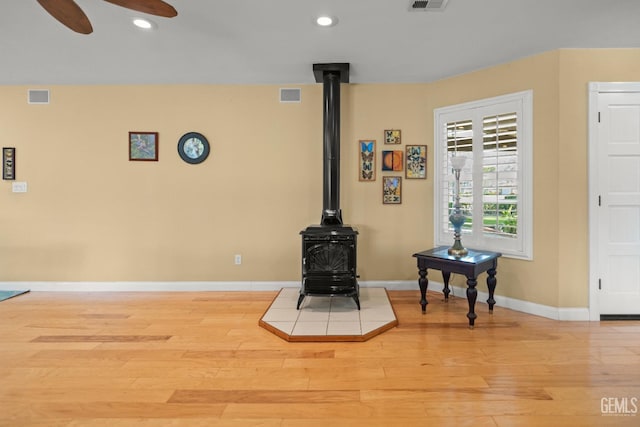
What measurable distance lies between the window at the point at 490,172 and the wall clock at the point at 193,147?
275cm

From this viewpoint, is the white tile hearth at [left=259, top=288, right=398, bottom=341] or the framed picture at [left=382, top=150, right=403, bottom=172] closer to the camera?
the white tile hearth at [left=259, top=288, right=398, bottom=341]

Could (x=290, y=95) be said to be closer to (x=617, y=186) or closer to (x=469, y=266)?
(x=469, y=266)

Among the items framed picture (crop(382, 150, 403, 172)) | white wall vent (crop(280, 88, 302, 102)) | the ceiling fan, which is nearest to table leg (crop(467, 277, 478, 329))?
framed picture (crop(382, 150, 403, 172))

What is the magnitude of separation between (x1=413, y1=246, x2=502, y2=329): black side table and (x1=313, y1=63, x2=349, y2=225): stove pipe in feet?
3.22

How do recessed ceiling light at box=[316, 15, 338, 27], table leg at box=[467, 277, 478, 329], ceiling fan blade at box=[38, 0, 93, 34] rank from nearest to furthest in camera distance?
ceiling fan blade at box=[38, 0, 93, 34], recessed ceiling light at box=[316, 15, 338, 27], table leg at box=[467, 277, 478, 329]

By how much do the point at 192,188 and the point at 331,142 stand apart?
5.92ft

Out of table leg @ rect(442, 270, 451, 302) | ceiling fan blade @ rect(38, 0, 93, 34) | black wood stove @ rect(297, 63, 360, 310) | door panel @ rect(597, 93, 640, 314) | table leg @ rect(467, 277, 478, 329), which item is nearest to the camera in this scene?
ceiling fan blade @ rect(38, 0, 93, 34)

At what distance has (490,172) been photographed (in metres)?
3.59

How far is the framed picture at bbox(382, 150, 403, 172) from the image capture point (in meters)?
4.11

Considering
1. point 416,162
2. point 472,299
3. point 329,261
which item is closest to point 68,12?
Answer: point 329,261

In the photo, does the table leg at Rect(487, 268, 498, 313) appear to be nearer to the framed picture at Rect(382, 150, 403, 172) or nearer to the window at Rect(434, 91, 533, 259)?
the window at Rect(434, 91, 533, 259)

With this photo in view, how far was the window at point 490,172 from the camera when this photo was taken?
11.0ft

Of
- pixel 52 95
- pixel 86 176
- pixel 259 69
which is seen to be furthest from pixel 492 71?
pixel 52 95

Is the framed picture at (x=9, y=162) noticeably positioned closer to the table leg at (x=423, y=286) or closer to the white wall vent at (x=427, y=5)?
the white wall vent at (x=427, y=5)
